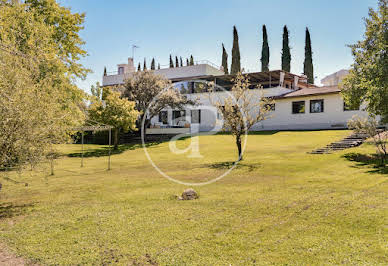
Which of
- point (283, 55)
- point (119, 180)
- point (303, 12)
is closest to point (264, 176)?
point (119, 180)

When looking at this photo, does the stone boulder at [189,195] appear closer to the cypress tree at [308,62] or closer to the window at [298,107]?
the window at [298,107]

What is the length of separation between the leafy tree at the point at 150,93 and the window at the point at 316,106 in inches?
663

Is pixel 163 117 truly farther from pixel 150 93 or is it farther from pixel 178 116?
pixel 150 93

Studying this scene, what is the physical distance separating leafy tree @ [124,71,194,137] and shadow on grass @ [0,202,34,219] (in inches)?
1113

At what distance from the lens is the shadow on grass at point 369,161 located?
16797mm

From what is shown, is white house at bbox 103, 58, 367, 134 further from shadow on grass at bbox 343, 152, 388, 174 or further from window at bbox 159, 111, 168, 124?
shadow on grass at bbox 343, 152, 388, 174

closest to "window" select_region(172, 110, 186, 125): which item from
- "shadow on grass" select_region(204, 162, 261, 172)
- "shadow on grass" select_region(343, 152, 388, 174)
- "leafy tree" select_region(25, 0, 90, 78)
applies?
"leafy tree" select_region(25, 0, 90, 78)

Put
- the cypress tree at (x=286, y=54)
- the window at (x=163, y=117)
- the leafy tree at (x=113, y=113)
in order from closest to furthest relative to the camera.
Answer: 1. the leafy tree at (x=113, y=113)
2. the window at (x=163, y=117)
3. the cypress tree at (x=286, y=54)

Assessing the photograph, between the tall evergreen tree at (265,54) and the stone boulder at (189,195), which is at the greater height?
the tall evergreen tree at (265,54)

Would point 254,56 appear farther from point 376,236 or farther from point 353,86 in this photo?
point 376,236

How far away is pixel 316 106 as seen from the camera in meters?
40.9

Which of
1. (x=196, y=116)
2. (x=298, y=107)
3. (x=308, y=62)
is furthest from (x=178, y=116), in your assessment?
(x=308, y=62)

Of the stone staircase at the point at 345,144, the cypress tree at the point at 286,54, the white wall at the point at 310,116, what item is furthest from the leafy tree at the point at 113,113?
the cypress tree at the point at 286,54

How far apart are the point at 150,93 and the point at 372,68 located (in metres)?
27.8
